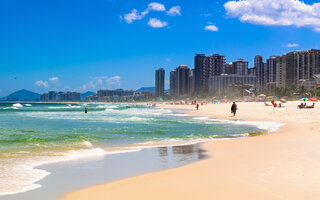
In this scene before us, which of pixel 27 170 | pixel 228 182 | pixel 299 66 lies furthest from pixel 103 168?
pixel 299 66

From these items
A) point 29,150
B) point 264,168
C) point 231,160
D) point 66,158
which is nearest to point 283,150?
point 231,160

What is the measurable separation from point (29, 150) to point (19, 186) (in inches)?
247

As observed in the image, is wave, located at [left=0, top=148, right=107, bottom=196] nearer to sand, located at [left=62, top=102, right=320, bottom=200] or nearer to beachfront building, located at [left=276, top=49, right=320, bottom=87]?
sand, located at [left=62, top=102, right=320, bottom=200]

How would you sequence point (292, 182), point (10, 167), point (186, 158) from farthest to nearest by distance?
point (186, 158), point (10, 167), point (292, 182)

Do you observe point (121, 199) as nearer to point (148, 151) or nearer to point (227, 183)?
point (227, 183)

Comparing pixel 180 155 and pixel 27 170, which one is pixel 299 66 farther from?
pixel 27 170

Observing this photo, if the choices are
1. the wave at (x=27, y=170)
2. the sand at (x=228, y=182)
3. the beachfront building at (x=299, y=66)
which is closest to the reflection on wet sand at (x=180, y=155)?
the sand at (x=228, y=182)

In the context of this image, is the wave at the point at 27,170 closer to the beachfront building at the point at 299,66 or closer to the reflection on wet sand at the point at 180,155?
the reflection on wet sand at the point at 180,155

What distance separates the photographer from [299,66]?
606ft

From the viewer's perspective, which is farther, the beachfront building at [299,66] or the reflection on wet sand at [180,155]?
the beachfront building at [299,66]

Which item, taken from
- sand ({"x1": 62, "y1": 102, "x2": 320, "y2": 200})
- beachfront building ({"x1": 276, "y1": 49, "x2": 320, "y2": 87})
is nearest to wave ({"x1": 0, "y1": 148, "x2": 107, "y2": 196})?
sand ({"x1": 62, "y1": 102, "x2": 320, "y2": 200})

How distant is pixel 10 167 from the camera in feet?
29.3

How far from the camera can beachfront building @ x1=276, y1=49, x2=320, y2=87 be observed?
178 meters

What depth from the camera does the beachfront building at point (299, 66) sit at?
178500 millimetres
